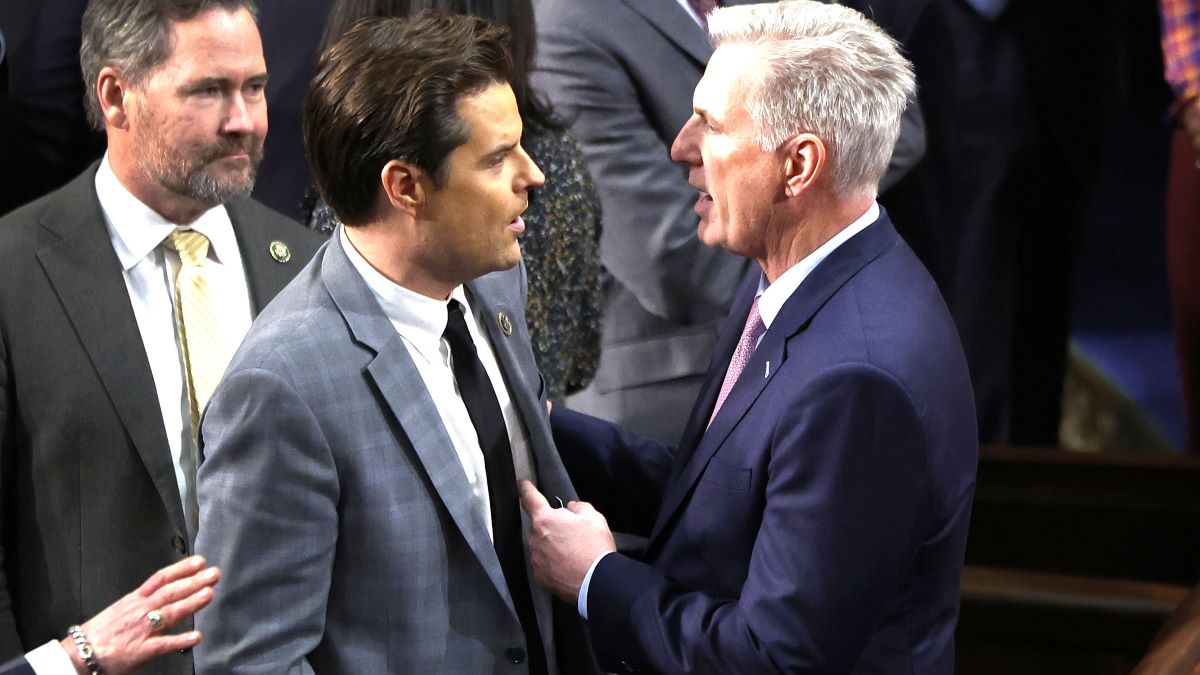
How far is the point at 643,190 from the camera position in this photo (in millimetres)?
3916

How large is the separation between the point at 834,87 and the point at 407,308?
29.5 inches

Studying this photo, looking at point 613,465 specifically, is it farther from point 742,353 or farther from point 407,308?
point 407,308

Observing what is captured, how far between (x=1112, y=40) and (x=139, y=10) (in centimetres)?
279

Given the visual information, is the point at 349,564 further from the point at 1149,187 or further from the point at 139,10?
the point at 1149,187

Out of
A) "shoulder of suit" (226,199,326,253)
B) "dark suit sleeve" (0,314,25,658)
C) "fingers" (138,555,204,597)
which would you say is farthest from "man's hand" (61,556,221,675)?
"shoulder of suit" (226,199,326,253)

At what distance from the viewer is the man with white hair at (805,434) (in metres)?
2.13

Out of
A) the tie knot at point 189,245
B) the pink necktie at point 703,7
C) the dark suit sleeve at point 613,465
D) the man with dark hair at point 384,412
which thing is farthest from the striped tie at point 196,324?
the pink necktie at point 703,7

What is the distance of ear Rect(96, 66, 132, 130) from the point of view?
2.74 metres

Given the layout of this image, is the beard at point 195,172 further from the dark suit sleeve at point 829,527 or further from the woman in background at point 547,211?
the dark suit sleeve at point 829,527

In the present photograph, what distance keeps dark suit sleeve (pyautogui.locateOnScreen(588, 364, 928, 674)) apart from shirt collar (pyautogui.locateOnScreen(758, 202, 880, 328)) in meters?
0.25

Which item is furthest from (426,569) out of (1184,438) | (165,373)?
(1184,438)

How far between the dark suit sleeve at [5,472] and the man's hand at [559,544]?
37.0 inches

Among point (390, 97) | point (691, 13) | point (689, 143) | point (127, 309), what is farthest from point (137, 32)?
point (691, 13)

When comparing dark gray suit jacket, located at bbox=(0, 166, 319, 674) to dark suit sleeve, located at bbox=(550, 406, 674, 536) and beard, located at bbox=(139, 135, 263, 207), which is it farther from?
dark suit sleeve, located at bbox=(550, 406, 674, 536)
